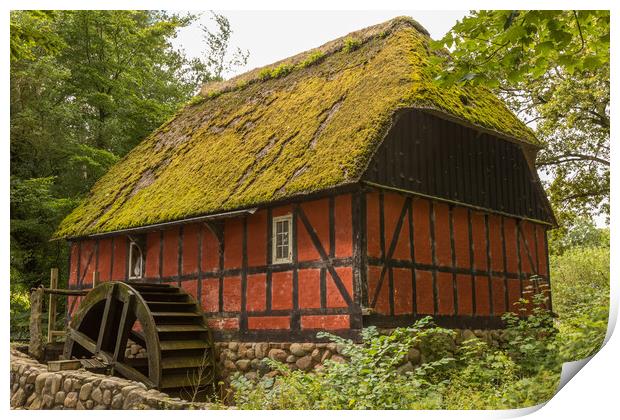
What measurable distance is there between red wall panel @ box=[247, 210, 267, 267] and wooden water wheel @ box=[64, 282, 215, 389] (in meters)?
1.51

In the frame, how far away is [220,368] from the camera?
962cm

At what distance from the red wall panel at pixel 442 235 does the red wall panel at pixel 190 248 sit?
13.3 feet

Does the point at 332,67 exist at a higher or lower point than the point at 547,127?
higher

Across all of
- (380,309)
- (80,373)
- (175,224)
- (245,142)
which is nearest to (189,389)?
(80,373)

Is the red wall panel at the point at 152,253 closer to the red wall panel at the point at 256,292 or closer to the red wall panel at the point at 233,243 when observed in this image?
the red wall panel at the point at 233,243

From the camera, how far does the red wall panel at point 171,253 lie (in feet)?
35.5

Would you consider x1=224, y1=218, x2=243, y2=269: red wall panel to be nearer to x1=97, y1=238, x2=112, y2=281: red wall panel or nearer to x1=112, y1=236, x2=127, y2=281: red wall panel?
x1=112, y1=236, x2=127, y2=281: red wall panel

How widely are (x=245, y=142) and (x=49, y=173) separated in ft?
11.9

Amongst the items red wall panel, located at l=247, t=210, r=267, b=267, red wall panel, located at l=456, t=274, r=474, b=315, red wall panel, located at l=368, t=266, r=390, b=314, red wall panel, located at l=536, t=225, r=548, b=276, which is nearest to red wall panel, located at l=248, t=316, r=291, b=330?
red wall panel, located at l=247, t=210, r=267, b=267

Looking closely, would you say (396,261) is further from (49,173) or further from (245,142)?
(49,173)

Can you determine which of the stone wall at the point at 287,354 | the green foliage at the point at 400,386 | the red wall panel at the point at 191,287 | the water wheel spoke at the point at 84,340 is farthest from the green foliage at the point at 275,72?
the green foliage at the point at 400,386

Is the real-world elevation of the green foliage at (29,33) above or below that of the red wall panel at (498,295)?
above

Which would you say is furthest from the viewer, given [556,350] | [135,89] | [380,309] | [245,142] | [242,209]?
[245,142]

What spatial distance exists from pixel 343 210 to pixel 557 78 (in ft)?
11.8
